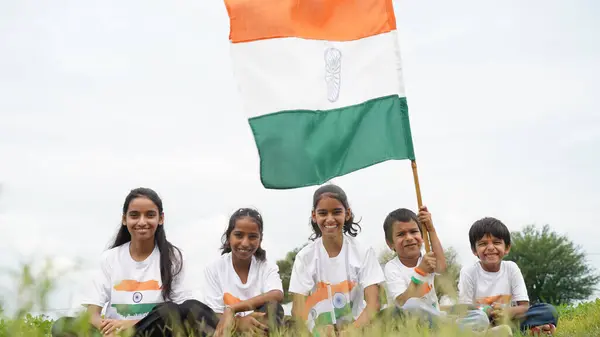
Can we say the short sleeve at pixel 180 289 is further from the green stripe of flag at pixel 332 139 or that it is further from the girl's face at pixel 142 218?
the green stripe of flag at pixel 332 139

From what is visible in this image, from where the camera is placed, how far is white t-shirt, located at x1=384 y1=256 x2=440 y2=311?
5.86 m

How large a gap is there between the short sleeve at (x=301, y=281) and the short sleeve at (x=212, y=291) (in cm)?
60

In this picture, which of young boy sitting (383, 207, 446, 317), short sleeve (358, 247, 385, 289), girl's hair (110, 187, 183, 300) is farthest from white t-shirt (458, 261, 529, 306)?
girl's hair (110, 187, 183, 300)

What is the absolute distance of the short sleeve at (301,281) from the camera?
5974mm

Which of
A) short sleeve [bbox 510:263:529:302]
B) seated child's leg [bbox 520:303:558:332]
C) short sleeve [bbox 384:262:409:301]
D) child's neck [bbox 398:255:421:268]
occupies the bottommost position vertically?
seated child's leg [bbox 520:303:558:332]

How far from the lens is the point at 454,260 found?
1.70 meters

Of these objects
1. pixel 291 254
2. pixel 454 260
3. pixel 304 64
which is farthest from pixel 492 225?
pixel 291 254

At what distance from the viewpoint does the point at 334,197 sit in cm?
597

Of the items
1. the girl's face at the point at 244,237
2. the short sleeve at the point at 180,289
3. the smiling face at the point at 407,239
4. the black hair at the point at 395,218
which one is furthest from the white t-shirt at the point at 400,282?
the short sleeve at the point at 180,289

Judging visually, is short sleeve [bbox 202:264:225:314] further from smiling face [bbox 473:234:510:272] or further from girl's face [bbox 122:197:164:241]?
smiling face [bbox 473:234:510:272]

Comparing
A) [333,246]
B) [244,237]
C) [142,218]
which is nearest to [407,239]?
[333,246]

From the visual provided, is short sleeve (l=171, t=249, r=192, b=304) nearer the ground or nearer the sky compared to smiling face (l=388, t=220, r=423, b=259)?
nearer the ground

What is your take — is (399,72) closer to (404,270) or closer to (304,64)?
(304,64)

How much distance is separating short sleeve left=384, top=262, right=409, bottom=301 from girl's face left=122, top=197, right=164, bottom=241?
2011 millimetres
